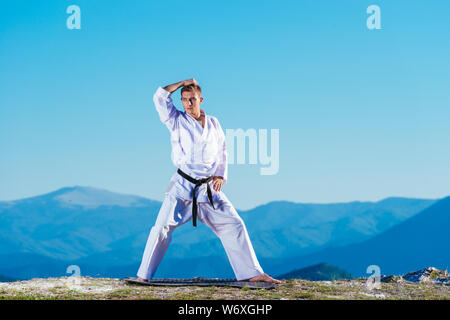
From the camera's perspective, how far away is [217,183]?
8484 mm

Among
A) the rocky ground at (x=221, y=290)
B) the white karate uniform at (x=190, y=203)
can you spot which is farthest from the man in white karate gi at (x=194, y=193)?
the rocky ground at (x=221, y=290)

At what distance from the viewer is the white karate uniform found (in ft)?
27.5

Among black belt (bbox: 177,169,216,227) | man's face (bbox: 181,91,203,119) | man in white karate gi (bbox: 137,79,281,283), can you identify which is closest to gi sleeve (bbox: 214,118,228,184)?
man in white karate gi (bbox: 137,79,281,283)

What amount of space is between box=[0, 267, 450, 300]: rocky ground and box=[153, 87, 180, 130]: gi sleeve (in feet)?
7.65

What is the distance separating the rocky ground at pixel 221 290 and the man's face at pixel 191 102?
2479 millimetres

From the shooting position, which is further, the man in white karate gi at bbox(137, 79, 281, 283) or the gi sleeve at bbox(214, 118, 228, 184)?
the gi sleeve at bbox(214, 118, 228, 184)

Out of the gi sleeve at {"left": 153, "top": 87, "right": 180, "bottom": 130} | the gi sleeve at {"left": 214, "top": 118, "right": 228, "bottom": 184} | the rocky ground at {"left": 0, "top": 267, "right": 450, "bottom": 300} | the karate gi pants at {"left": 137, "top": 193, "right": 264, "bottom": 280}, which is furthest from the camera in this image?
the gi sleeve at {"left": 214, "top": 118, "right": 228, "bottom": 184}

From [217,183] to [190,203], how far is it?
0.49 m

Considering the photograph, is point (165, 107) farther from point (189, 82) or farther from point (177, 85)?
point (189, 82)

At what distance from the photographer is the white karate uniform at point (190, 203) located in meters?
8.39

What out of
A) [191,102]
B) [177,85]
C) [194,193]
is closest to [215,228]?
[194,193]

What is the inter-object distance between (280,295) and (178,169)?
2.31 metres

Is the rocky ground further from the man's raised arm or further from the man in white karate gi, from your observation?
the man's raised arm
